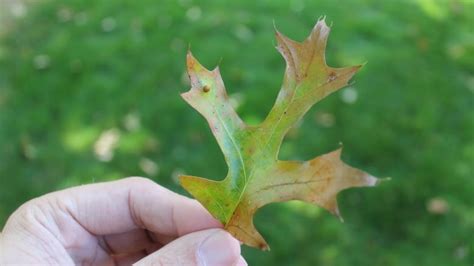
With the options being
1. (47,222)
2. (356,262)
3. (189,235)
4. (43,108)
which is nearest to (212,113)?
(189,235)

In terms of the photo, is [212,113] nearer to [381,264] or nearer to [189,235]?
[189,235]

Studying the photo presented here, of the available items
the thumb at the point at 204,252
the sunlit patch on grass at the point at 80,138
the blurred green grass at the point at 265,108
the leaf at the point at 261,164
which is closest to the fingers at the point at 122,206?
the thumb at the point at 204,252

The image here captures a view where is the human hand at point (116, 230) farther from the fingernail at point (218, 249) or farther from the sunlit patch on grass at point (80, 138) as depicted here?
the sunlit patch on grass at point (80, 138)

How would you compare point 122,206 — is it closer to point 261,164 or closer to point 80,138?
point 261,164

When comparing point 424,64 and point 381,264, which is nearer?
point 381,264

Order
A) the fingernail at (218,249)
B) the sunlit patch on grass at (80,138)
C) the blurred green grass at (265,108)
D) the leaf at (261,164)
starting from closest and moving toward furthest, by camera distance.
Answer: the leaf at (261,164)
the fingernail at (218,249)
the blurred green grass at (265,108)
the sunlit patch on grass at (80,138)

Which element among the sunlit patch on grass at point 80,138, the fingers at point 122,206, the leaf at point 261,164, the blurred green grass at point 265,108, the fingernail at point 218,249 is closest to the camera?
the leaf at point 261,164

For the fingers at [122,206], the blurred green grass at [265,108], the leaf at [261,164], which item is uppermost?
the leaf at [261,164]

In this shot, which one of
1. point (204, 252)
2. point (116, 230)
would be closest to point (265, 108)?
point (116, 230)
